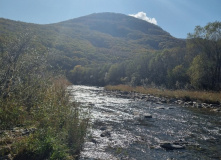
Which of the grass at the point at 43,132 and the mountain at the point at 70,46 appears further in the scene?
the mountain at the point at 70,46

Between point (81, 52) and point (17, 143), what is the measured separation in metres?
107

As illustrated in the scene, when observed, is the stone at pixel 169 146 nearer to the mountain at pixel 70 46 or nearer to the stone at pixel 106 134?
the stone at pixel 106 134

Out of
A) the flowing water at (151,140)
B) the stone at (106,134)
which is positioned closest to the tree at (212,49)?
the flowing water at (151,140)

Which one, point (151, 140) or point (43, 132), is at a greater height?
point (43, 132)

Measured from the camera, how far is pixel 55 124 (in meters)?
7.23

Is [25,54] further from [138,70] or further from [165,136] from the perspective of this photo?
[138,70]

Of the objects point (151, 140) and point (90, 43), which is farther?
point (90, 43)

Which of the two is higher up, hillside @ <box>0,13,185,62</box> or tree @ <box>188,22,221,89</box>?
hillside @ <box>0,13,185,62</box>

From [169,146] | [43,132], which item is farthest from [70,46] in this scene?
[43,132]

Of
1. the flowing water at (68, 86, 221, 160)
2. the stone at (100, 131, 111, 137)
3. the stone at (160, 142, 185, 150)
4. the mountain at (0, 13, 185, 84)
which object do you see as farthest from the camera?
the mountain at (0, 13, 185, 84)

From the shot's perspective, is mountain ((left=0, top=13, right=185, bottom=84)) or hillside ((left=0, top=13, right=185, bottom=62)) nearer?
mountain ((left=0, top=13, right=185, bottom=84))

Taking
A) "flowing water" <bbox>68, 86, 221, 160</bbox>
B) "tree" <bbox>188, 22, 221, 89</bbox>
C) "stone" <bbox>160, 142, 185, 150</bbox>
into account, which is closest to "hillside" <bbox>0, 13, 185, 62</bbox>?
"tree" <bbox>188, 22, 221, 89</bbox>

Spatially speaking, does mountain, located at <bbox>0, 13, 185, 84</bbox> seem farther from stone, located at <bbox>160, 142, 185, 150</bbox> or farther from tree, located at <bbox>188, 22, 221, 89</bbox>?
tree, located at <bbox>188, 22, 221, 89</bbox>

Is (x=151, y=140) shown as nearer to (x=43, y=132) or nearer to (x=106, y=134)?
(x=106, y=134)
